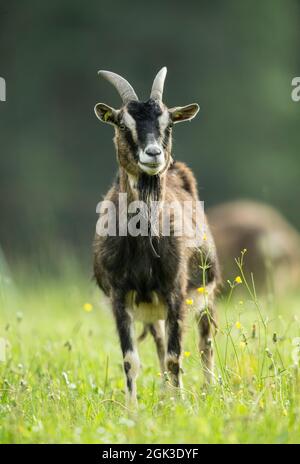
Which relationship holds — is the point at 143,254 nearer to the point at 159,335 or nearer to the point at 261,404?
the point at 159,335

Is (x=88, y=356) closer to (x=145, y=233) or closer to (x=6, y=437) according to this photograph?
(x=145, y=233)

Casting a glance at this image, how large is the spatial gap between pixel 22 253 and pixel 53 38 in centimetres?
578

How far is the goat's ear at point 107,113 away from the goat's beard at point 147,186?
476 millimetres

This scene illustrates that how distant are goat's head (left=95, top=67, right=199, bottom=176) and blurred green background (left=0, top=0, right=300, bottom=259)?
1324 centimetres

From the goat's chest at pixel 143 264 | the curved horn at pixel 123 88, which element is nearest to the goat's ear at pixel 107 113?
the curved horn at pixel 123 88

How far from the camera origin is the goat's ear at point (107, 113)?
7039 millimetres

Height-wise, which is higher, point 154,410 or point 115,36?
point 115,36

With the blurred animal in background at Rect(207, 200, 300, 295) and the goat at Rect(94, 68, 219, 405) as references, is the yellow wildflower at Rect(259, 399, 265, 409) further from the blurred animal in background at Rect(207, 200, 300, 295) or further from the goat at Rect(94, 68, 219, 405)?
Answer: the blurred animal in background at Rect(207, 200, 300, 295)

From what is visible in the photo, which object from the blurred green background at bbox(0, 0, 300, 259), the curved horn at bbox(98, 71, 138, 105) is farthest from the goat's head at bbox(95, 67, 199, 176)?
the blurred green background at bbox(0, 0, 300, 259)

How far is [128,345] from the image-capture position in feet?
22.8

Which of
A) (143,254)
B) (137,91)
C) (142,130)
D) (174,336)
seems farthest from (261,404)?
(137,91)

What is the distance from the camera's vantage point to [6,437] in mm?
5250

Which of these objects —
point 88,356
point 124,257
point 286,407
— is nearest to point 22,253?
point 88,356

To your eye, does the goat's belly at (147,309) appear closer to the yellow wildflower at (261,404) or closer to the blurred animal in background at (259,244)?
the yellow wildflower at (261,404)
